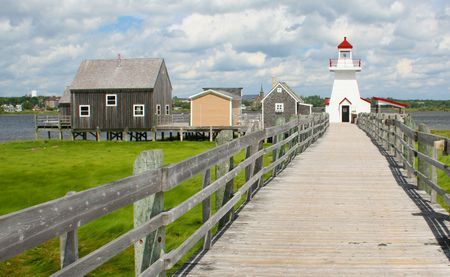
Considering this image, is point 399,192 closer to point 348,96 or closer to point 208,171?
point 208,171

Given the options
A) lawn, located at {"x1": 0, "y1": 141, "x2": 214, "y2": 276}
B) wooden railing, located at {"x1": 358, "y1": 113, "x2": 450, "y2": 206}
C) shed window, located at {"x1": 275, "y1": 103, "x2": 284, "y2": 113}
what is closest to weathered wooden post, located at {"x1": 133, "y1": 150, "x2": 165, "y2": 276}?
wooden railing, located at {"x1": 358, "y1": 113, "x2": 450, "y2": 206}

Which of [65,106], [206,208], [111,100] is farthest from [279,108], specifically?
[206,208]

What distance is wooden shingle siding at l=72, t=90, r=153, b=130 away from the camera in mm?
46438

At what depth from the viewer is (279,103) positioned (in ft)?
168

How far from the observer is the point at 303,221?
25.8ft

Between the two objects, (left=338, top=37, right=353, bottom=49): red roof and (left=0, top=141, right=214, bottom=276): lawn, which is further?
(left=338, top=37, right=353, bottom=49): red roof

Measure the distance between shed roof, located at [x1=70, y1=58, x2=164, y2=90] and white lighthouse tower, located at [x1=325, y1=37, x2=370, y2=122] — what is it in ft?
56.6

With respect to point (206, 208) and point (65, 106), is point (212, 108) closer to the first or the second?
point (65, 106)

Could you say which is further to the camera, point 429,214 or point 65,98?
point 65,98

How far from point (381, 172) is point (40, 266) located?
772 centimetres

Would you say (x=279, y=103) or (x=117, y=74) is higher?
(x=117, y=74)

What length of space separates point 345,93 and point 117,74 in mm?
21809

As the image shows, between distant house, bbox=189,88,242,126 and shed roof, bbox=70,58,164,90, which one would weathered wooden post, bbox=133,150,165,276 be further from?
distant house, bbox=189,88,242,126

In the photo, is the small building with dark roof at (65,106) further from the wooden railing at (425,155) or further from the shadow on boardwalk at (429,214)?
the shadow on boardwalk at (429,214)
